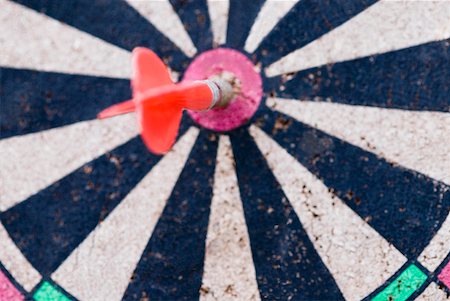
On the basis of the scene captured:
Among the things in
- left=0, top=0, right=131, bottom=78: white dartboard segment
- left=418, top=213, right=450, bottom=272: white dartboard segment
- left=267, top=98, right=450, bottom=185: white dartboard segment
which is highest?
left=0, top=0, right=131, bottom=78: white dartboard segment

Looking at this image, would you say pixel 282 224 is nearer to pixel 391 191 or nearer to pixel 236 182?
pixel 236 182

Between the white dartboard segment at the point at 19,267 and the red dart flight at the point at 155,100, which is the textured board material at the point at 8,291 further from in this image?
the red dart flight at the point at 155,100

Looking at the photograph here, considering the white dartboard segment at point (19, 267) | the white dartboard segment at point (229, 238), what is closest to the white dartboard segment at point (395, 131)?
the white dartboard segment at point (229, 238)

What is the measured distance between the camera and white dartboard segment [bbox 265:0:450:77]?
1249 mm

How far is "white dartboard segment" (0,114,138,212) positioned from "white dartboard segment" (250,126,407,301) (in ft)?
1.30

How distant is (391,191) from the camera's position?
49.9 inches

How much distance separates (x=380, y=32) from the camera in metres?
1.26

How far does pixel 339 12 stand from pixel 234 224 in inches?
20.4

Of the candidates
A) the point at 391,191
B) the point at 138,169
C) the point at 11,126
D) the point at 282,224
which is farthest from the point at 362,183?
the point at 11,126

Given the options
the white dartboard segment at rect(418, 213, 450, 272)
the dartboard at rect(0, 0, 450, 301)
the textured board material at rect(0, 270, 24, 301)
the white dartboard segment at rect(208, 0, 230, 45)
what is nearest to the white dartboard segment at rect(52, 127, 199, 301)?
the dartboard at rect(0, 0, 450, 301)

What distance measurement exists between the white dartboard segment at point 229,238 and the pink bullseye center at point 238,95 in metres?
0.04

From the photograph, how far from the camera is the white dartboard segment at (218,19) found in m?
1.30

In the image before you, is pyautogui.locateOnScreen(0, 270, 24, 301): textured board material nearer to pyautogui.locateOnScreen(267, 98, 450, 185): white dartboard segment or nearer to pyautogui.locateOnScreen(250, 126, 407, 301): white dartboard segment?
pyautogui.locateOnScreen(250, 126, 407, 301): white dartboard segment

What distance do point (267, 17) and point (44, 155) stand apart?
1.96 feet
